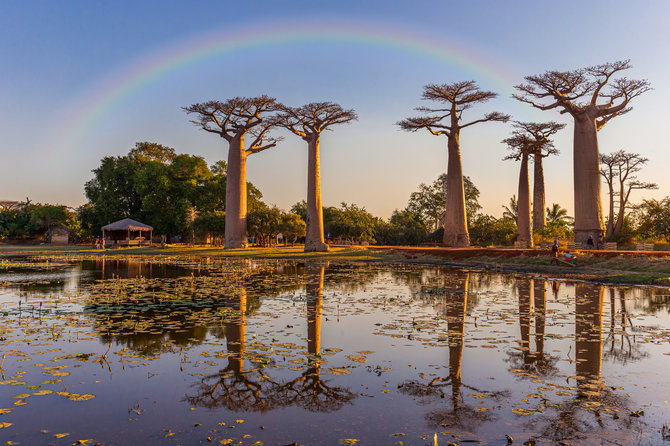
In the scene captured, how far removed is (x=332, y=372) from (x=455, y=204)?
30.4 metres

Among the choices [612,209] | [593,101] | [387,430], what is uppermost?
[593,101]

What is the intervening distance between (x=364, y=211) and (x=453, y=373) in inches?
2017

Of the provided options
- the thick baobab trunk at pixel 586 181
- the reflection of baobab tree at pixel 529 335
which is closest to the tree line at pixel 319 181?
the thick baobab trunk at pixel 586 181

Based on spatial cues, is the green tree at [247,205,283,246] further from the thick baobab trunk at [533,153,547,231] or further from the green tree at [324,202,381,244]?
the thick baobab trunk at [533,153,547,231]

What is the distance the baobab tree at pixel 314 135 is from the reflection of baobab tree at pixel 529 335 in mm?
22495

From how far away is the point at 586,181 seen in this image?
97.3 ft

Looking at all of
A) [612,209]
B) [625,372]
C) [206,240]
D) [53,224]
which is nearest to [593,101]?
[612,209]

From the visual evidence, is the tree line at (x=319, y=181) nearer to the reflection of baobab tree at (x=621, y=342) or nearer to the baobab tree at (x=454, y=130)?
the baobab tree at (x=454, y=130)

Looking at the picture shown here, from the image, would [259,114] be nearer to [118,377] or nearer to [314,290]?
[314,290]

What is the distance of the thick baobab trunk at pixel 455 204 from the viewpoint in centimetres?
3441

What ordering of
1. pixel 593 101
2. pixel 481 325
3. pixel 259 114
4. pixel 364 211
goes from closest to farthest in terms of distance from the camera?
1. pixel 481 325
2. pixel 593 101
3. pixel 259 114
4. pixel 364 211

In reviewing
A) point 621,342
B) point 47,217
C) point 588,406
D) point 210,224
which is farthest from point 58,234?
point 588,406

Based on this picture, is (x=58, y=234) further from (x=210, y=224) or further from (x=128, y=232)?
(x=210, y=224)

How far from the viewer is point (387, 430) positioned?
156 inches
